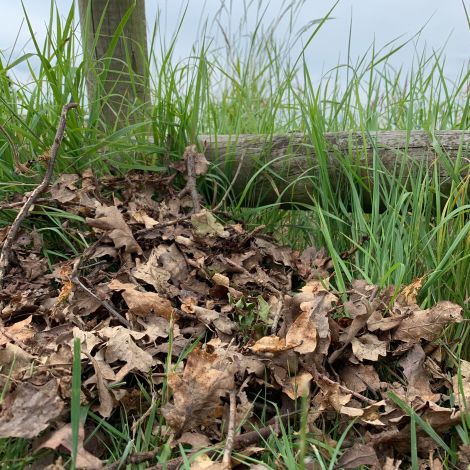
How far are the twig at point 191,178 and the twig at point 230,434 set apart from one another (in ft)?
4.19

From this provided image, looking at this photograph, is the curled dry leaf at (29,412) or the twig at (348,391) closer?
the curled dry leaf at (29,412)

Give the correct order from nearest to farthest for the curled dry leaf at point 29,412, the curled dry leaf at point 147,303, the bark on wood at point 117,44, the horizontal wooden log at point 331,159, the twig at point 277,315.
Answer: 1. the curled dry leaf at point 29,412
2. the twig at point 277,315
3. the curled dry leaf at point 147,303
4. the horizontal wooden log at point 331,159
5. the bark on wood at point 117,44

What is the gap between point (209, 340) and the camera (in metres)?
2.20

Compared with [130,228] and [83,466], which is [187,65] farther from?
[83,466]

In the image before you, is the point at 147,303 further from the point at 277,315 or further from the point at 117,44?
the point at 117,44

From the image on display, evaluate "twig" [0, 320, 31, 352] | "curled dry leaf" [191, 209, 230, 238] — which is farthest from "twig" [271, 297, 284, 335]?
"twig" [0, 320, 31, 352]

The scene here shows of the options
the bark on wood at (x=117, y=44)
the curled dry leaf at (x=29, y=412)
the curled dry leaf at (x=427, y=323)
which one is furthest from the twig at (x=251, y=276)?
the bark on wood at (x=117, y=44)

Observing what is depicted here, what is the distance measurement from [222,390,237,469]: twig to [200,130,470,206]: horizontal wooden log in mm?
1409

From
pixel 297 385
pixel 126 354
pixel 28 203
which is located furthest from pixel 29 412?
pixel 28 203

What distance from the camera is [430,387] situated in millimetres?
2096

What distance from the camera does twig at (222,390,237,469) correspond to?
1.59 metres

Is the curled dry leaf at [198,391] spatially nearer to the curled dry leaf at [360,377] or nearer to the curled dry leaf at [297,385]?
the curled dry leaf at [297,385]

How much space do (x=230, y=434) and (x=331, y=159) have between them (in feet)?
6.01

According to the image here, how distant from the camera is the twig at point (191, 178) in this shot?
2937 mm
